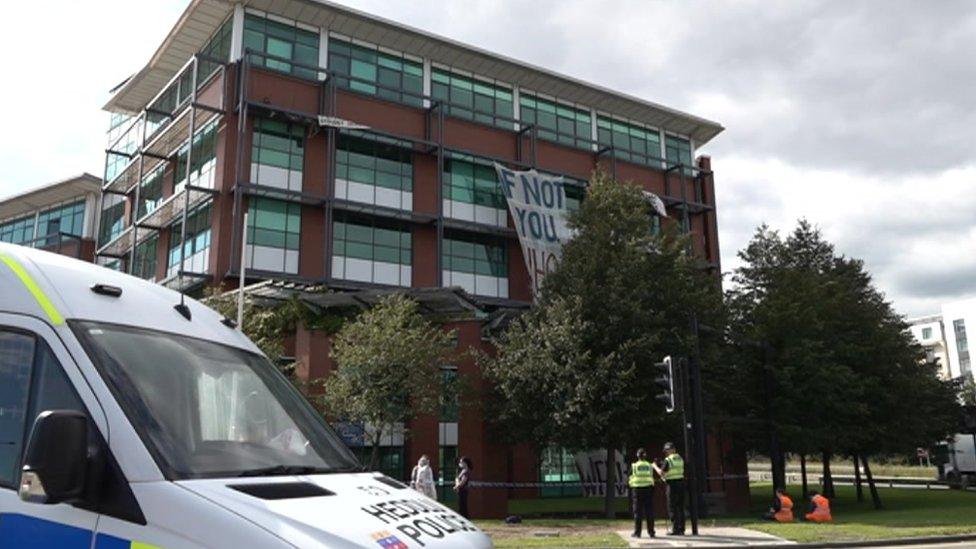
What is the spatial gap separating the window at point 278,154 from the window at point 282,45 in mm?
2687

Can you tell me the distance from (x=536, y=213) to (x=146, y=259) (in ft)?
61.7

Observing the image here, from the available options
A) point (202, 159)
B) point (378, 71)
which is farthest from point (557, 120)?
point (202, 159)

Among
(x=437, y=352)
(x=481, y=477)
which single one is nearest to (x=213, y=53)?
(x=437, y=352)

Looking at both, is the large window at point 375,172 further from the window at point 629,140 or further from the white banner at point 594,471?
the white banner at point 594,471

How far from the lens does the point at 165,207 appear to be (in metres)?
35.7

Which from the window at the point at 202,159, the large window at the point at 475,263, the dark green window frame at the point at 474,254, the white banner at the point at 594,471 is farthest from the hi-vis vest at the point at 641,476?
the window at the point at 202,159

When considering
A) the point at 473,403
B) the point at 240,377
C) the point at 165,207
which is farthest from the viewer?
the point at 165,207

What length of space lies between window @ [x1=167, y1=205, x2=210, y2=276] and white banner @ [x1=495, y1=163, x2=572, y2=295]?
13292 millimetres

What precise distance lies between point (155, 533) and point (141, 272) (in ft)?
128

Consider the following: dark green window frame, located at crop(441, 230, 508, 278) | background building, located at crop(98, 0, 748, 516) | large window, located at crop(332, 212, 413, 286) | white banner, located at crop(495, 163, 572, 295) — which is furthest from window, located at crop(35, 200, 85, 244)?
white banner, located at crop(495, 163, 572, 295)

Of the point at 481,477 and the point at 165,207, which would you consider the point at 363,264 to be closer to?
the point at 165,207

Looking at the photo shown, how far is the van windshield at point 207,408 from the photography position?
365 centimetres

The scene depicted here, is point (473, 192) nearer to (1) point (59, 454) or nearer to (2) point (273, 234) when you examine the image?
(2) point (273, 234)

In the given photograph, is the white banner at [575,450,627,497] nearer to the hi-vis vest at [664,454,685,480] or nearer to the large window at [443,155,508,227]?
the large window at [443,155,508,227]
